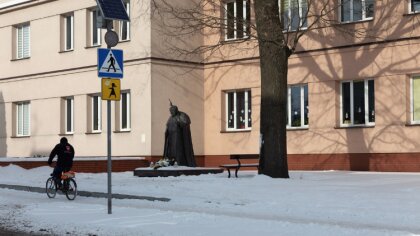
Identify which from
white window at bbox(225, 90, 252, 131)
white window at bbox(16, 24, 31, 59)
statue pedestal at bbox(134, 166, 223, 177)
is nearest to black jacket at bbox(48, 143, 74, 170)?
statue pedestal at bbox(134, 166, 223, 177)

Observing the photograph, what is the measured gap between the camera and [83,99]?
1284 inches

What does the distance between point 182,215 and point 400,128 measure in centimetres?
1455

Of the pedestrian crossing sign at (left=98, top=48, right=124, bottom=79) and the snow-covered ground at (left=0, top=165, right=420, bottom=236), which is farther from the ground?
the pedestrian crossing sign at (left=98, top=48, right=124, bottom=79)

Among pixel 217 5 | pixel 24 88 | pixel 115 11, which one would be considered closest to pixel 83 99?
pixel 24 88

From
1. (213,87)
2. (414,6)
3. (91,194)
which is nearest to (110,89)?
(91,194)

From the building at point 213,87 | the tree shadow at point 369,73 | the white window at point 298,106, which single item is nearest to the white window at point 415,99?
the building at point 213,87

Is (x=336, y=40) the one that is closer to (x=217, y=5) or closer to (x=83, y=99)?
(x=217, y=5)

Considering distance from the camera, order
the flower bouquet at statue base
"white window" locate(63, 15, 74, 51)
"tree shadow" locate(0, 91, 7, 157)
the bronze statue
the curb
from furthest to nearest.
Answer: "tree shadow" locate(0, 91, 7, 157) → "white window" locate(63, 15, 74, 51) → the bronze statue → the flower bouquet at statue base → the curb

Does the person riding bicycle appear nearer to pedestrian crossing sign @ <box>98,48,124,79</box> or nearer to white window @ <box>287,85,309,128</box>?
pedestrian crossing sign @ <box>98,48,124,79</box>

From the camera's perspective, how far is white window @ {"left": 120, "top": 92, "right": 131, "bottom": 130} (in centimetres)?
3102

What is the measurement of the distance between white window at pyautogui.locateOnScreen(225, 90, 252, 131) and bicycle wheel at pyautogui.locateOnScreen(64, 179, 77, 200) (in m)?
14.2

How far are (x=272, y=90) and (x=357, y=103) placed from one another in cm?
752

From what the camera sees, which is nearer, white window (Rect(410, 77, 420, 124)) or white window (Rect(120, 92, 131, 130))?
white window (Rect(410, 77, 420, 124))

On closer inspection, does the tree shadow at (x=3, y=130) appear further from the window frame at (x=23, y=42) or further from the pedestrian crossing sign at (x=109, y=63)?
the pedestrian crossing sign at (x=109, y=63)
